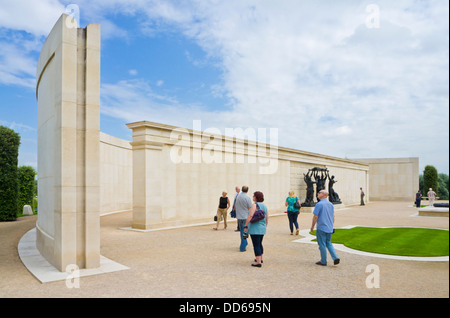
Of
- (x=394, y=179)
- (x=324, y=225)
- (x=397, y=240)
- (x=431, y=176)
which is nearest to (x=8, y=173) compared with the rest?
(x=324, y=225)

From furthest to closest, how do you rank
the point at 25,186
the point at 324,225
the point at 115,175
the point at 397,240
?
1. the point at 25,186
2. the point at 115,175
3. the point at 397,240
4. the point at 324,225

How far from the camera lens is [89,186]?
7457 millimetres

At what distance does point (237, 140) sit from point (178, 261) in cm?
1132

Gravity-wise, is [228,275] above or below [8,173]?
below

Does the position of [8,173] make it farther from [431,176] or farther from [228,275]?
[431,176]

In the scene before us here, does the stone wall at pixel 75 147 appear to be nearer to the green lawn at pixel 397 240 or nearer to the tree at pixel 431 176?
the green lawn at pixel 397 240

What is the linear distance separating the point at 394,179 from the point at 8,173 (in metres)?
40.3

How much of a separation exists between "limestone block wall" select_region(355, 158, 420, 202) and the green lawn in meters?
31.0

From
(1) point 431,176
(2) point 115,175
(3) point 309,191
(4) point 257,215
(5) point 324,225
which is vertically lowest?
(3) point 309,191

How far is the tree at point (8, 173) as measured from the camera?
17.4 metres

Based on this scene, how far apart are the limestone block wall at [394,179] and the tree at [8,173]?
3859 centimetres

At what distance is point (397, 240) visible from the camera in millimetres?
10648

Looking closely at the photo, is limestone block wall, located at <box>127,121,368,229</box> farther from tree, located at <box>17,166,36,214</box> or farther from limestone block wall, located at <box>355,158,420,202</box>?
limestone block wall, located at <box>355,158,420,202</box>

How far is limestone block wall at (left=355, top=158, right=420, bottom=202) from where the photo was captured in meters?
40.8
